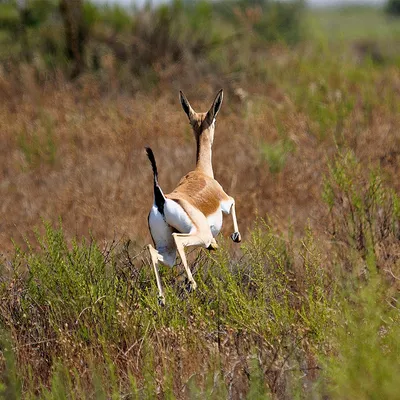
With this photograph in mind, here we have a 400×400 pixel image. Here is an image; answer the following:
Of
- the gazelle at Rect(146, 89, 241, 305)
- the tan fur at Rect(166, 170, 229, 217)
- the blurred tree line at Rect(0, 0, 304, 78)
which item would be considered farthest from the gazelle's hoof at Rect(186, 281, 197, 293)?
the blurred tree line at Rect(0, 0, 304, 78)

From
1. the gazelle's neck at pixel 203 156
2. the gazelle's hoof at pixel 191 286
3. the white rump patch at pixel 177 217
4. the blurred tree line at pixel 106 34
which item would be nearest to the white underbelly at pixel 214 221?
the white rump patch at pixel 177 217

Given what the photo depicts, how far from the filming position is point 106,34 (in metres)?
13.9

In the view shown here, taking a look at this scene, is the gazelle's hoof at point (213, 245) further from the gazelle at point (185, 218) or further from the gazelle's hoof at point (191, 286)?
the gazelle's hoof at point (191, 286)

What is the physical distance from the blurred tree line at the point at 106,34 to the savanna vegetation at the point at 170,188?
0.11ft

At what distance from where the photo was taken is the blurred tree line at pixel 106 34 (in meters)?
13.4

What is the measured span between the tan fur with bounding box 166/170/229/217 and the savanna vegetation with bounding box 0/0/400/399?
0.21 m

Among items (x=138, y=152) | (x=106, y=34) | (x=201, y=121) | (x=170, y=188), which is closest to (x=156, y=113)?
(x=138, y=152)

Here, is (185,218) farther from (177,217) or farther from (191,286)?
(191,286)

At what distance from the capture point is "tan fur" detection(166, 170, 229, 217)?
4.96 metres

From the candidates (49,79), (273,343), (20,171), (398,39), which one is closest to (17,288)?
(273,343)

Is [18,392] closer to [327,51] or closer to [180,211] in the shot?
Answer: [180,211]

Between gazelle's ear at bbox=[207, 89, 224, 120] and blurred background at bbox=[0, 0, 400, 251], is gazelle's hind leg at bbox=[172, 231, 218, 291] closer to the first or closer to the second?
gazelle's ear at bbox=[207, 89, 224, 120]

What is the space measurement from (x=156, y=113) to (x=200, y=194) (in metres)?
6.37

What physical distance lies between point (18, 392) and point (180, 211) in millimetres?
1244
